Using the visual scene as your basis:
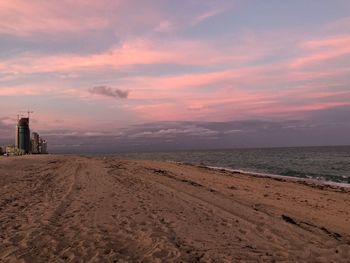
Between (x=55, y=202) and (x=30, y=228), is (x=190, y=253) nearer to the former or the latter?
(x=30, y=228)

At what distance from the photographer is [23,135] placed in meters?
87.5

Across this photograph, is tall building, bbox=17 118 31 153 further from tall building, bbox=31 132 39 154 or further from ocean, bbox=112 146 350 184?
ocean, bbox=112 146 350 184

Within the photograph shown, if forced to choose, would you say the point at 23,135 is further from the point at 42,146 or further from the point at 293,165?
the point at 293,165

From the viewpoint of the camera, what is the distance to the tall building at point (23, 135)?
86938 mm

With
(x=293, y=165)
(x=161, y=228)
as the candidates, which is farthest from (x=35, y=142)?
(x=161, y=228)

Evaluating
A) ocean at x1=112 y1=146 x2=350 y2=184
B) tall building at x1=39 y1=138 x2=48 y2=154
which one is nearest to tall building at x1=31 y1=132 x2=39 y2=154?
tall building at x1=39 y1=138 x2=48 y2=154

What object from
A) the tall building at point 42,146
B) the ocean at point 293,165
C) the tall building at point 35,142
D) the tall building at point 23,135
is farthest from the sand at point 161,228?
the tall building at point 42,146

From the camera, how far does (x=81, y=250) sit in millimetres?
8250

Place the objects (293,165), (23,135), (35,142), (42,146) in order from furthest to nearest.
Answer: (42,146) < (35,142) < (23,135) < (293,165)

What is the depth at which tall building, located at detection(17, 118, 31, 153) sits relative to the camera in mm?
86938

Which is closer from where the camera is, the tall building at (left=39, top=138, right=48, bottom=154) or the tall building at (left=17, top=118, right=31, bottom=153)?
the tall building at (left=17, top=118, right=31, bottom=153)

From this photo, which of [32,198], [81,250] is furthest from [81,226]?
[32,198]

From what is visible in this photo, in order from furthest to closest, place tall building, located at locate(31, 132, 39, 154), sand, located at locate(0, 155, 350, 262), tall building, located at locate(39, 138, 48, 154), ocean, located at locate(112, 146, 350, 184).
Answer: tall building, located at locate(39, 138, 48, 154) → tall building, located at locate(31, 132, 39, 154) → ocean, located at locate(112, 146, 350, 184) → sand, located at locate(0, 155, 350, 262)

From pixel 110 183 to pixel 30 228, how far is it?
1092 cm
